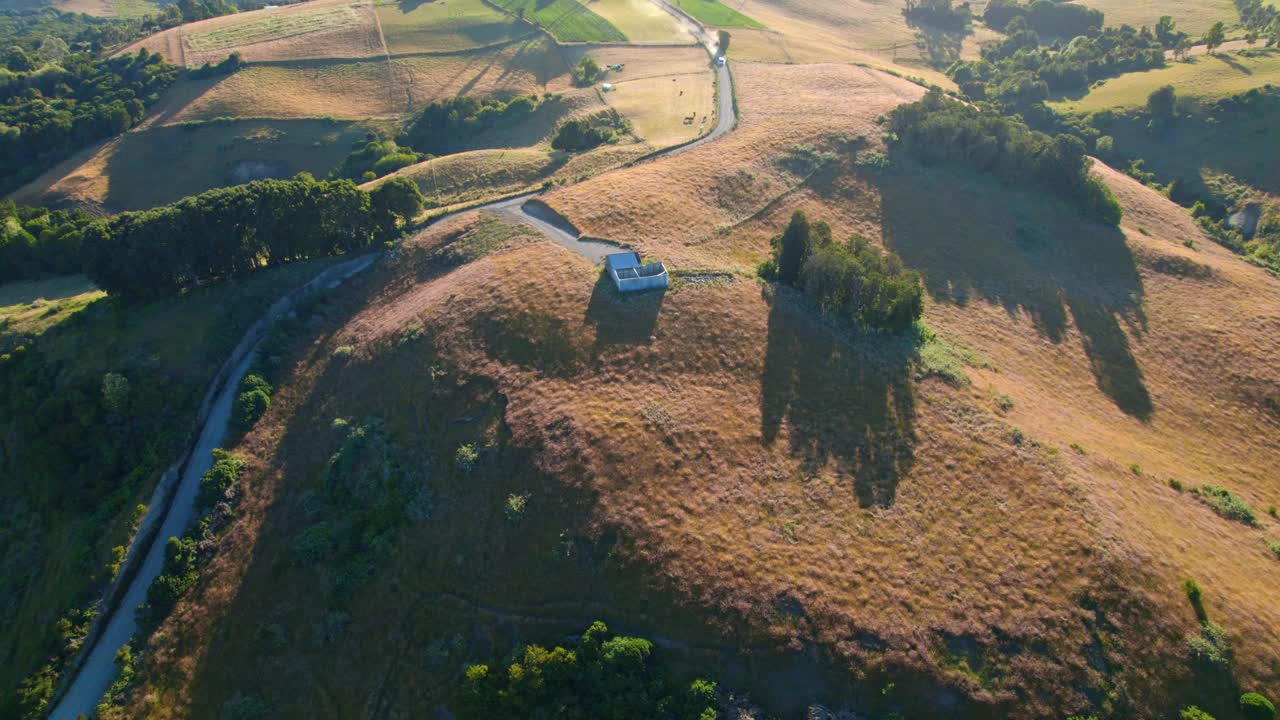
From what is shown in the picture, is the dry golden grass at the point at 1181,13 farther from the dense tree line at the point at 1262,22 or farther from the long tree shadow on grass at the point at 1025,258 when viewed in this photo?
the long tree shadow on grass at the point at 1025,258

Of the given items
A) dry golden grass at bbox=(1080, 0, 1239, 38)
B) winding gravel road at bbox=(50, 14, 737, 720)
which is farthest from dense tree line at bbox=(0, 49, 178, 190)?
dry golden grass at bbox=(1080, 0, 1239, 38)

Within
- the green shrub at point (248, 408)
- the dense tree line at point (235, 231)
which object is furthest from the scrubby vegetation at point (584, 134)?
the green shrub at point (248, 408)

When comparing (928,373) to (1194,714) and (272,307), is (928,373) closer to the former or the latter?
(1194,714)

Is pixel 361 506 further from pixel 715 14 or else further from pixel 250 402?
pixel 715 14

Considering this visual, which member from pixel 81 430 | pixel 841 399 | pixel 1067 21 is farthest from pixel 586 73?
pixel 1067 21

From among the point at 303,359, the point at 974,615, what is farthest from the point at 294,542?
the point at 974,615

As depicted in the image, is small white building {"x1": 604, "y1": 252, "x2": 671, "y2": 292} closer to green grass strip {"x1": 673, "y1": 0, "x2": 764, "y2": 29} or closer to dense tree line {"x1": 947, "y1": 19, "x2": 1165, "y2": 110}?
dense tree line {"x1": 947, "y1": 19, "x2": 1165, "y2": 110}
